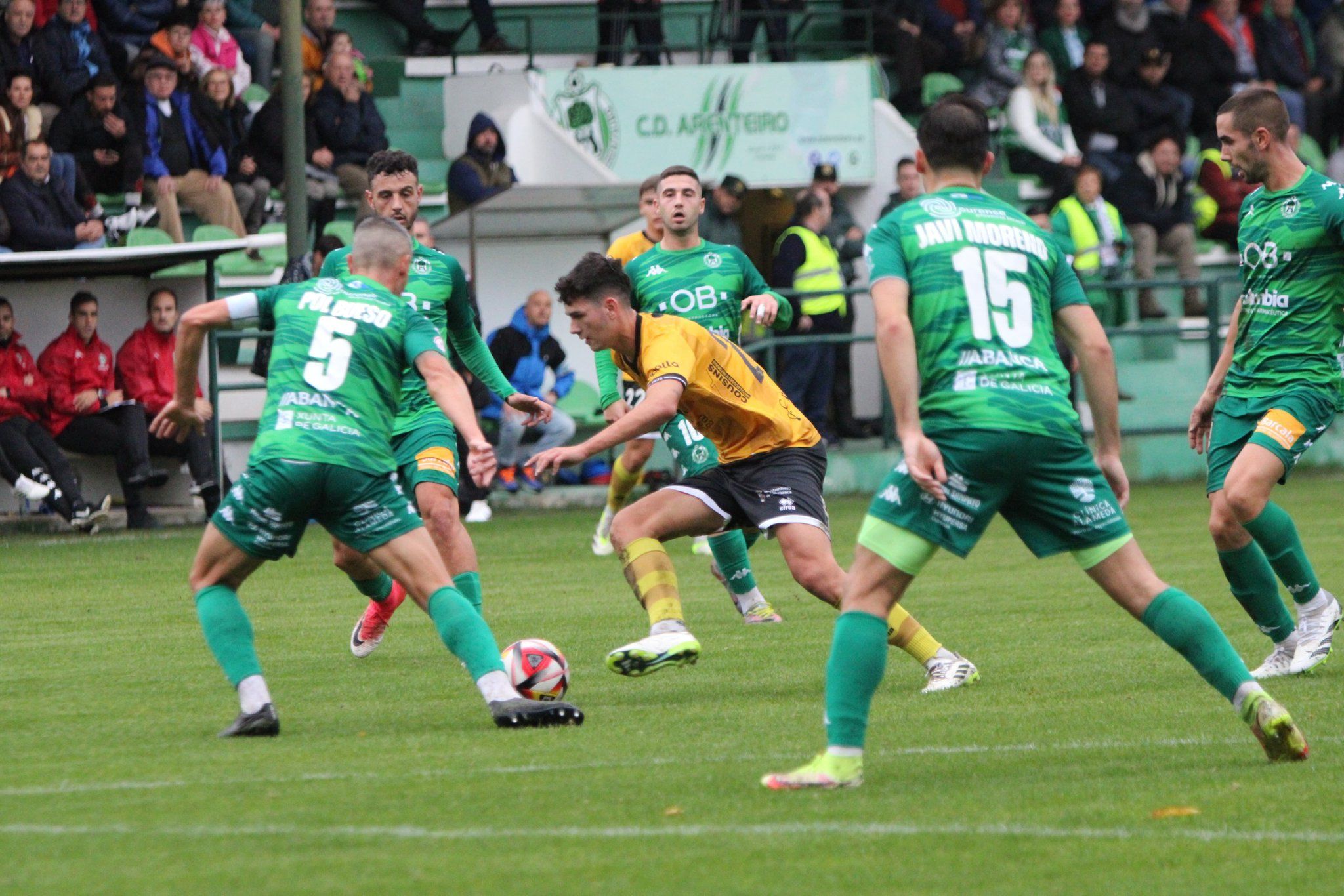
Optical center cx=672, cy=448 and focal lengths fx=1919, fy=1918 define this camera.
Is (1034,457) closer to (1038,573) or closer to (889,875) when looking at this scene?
(889,875)

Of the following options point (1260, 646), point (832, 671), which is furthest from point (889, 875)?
point (1260, 646)

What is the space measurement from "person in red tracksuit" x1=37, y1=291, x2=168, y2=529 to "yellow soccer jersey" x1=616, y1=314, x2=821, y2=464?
895 cm

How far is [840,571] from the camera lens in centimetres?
747

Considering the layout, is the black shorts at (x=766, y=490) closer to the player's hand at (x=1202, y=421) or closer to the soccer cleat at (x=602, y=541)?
the player's hand at (x=1202, y=421)

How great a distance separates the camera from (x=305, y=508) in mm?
6352

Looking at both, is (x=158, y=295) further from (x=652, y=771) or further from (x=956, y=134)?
(x=956, y=134)

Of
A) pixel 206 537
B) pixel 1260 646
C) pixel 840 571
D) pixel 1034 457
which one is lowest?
pixel 1260 646

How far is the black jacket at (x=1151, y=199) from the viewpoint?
843 inches

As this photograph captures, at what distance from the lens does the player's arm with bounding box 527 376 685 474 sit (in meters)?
6.43

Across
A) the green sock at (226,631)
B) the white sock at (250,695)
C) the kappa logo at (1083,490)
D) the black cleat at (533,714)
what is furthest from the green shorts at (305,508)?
the kappa logo at (1083,490)

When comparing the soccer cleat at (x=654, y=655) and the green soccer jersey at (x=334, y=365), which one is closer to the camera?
the green soccer jersey at (x=334, y=365)

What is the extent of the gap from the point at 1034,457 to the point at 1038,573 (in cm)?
699

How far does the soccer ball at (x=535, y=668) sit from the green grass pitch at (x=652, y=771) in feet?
0.61

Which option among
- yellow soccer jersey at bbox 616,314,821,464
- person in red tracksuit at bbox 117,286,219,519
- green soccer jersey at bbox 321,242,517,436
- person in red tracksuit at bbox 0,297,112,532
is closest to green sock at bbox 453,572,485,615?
green soccer jersey at bbox 321,242,517,436
